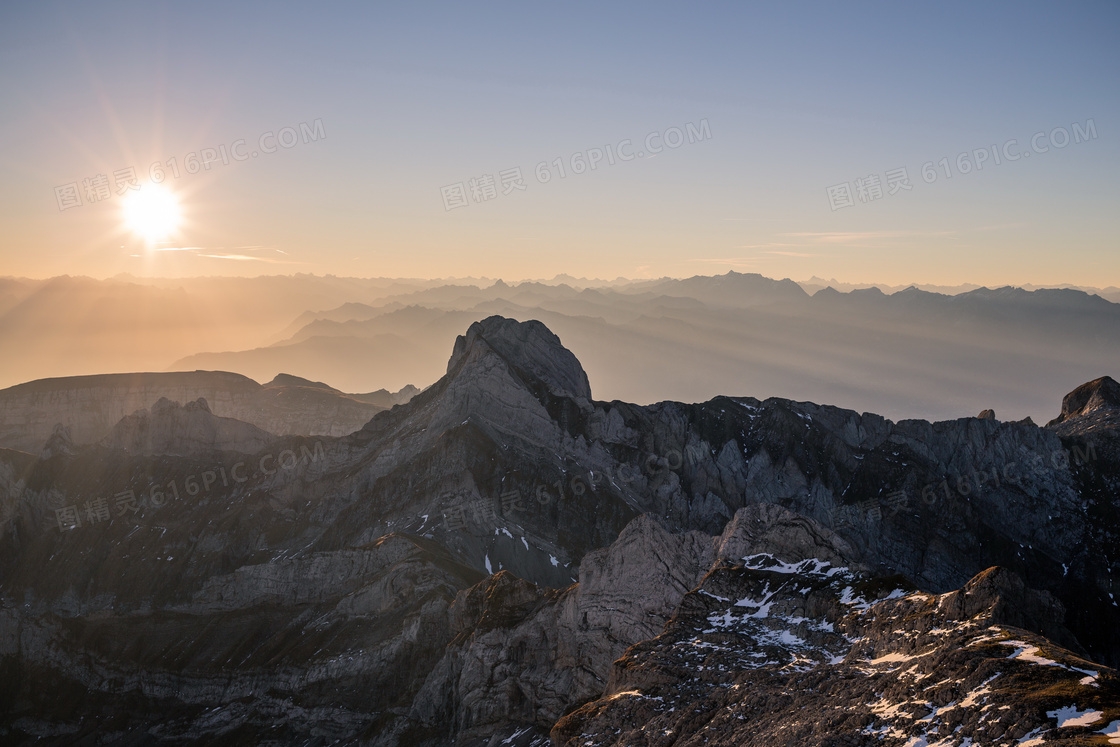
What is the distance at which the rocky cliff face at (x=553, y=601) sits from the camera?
6144 cm

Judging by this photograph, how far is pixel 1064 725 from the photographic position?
44594mm

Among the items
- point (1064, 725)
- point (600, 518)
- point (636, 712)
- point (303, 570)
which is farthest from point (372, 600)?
point (1064, 725)

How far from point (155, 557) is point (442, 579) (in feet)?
260

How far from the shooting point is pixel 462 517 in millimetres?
169875

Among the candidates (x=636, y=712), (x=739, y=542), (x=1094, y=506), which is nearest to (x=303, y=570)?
(x=739, y=542)

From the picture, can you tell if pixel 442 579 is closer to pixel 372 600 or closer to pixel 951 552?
pixel 372 600

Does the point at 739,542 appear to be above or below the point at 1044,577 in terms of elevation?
above

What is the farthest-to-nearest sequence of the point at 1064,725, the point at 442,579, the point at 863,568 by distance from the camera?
the point at 442,579
the point at 863,568
the point at 1064,725

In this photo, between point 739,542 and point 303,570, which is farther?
point 303,570

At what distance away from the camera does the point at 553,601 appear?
10744 centimetres

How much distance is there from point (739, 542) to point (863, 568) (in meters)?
14.4

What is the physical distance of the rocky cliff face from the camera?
61438 mm

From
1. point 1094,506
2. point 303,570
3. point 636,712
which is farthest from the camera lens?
point 1094,506

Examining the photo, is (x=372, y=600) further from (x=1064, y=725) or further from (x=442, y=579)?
(x=1064, y=725)
